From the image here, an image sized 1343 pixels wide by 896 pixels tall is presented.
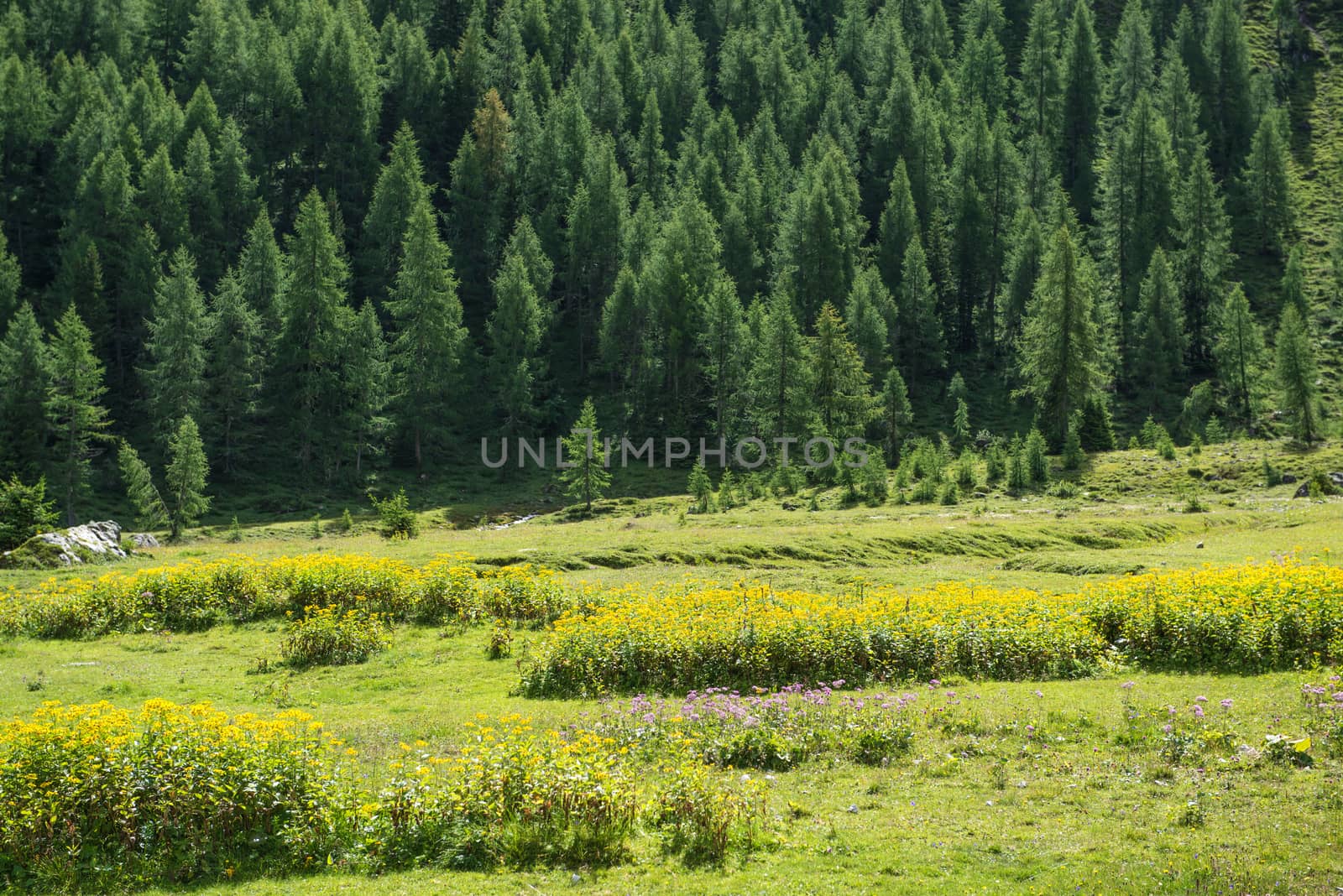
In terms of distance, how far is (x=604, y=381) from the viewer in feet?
287

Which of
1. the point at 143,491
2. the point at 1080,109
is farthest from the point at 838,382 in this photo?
the point at 1080,109

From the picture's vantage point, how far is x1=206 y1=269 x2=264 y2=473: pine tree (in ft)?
227

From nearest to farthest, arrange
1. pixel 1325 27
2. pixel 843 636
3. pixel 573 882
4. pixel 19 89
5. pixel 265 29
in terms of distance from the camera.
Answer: pixel 573 882 → pixel 843 636 → pixel 19 89 → pixel 265 29 → pixel 1325 27

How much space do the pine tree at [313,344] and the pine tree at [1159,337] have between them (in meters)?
66.5

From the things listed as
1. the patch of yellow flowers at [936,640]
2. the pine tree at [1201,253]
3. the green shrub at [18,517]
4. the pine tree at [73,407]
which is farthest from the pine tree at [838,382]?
the patch of yellow flowers at [936,640]

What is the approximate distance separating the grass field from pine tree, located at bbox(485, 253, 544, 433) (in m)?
46.4

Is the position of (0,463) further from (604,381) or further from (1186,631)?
(1186,631)

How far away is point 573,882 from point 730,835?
1908mm

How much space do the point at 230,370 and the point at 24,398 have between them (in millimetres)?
13079

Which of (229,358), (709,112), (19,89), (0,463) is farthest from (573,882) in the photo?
(709,112)

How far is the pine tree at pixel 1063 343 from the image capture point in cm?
6656

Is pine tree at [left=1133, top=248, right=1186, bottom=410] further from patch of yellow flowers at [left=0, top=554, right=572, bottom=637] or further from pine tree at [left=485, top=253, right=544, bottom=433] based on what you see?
patch of yellow flowers at [left=0, top=554, right=572, bottom=637]

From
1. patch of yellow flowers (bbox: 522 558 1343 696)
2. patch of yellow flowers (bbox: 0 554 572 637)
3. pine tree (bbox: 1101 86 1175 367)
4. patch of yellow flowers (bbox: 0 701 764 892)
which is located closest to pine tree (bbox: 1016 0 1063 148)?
pine tree (bbox: 1101 86 1175 367)

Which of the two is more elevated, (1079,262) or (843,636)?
(1079,262)
